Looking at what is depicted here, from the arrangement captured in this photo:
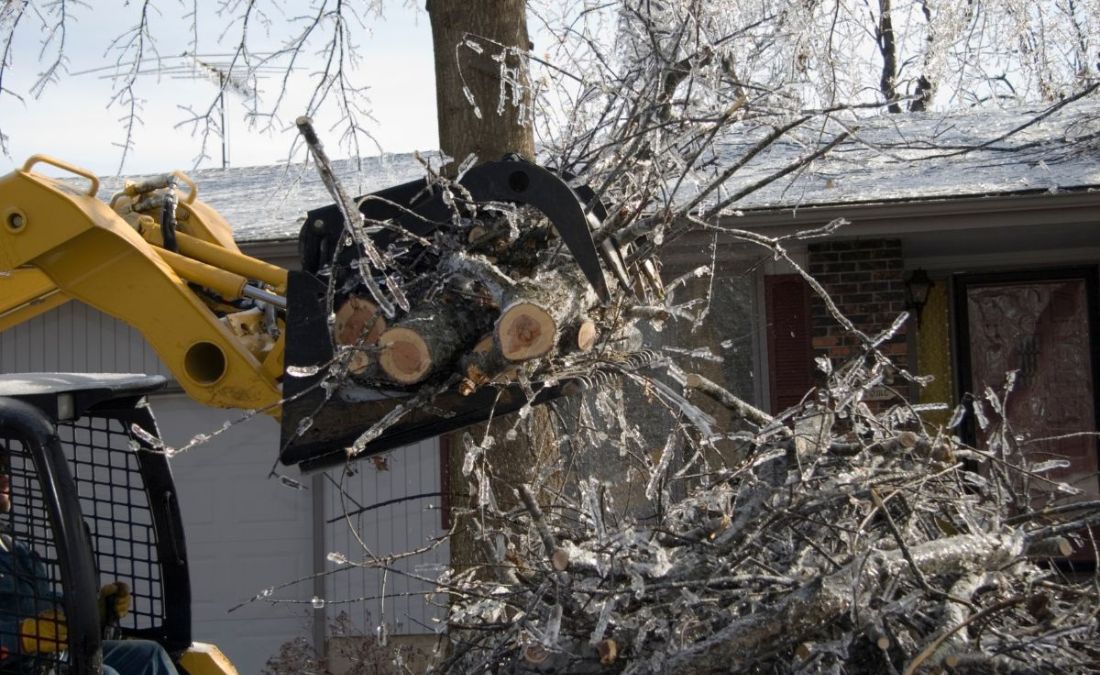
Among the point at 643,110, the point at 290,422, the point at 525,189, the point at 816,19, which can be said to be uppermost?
the point at 816,19

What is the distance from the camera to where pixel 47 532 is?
386 centimetres

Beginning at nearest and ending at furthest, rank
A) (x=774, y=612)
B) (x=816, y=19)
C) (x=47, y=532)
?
(x=774, y=612) < (x=47, y=532) < (x=816, y=19)

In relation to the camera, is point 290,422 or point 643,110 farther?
point 643,110

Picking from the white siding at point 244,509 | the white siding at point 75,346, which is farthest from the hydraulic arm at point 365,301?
the white siding at point 75,346

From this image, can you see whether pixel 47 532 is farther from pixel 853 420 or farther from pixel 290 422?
pixel 853 420

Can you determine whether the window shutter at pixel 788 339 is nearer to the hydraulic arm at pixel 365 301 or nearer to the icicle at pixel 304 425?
the hydraulic arm at pixel 365 301

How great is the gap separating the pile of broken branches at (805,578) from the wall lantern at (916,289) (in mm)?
5528

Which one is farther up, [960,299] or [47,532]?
[960,299]

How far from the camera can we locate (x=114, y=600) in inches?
170

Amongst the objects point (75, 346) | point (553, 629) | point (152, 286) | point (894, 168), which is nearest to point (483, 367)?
point (553, 629)

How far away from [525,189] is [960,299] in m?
7.56

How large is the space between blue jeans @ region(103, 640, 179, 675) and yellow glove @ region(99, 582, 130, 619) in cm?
11

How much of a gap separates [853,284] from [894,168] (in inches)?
34.5

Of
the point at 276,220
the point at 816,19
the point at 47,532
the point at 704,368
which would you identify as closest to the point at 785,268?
the point at 704,368
